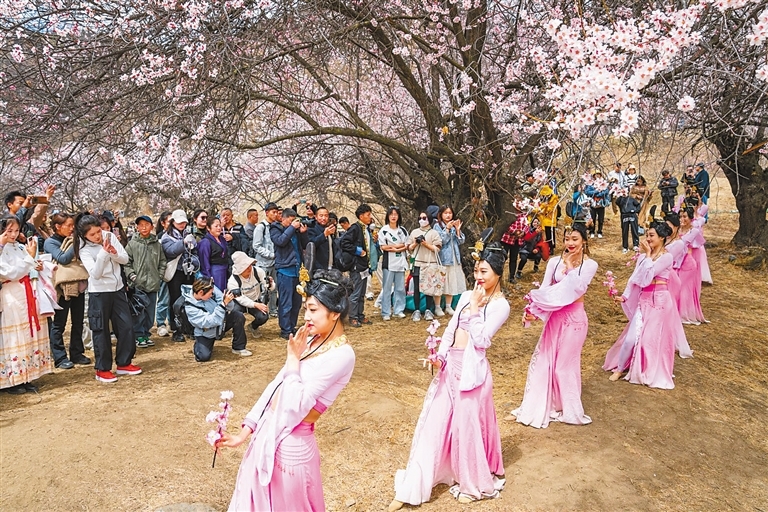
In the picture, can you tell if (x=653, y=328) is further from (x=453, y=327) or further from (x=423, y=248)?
(x=423, y=248)

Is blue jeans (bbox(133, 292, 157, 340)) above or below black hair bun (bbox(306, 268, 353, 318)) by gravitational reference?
below

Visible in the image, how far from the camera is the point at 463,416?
377 centimetres

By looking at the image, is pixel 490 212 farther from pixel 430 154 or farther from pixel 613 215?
pixel 613 215

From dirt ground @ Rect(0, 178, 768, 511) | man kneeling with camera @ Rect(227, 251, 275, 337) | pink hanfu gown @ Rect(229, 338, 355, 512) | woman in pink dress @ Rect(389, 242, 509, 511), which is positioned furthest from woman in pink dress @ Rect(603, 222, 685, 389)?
man kneeling with camera @ Rect(227, 251, 275, 337)

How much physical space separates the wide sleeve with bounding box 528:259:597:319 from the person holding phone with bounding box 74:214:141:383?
12.7 ft

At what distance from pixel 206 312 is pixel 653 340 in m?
4.68

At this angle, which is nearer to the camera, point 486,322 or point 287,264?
point 486,322

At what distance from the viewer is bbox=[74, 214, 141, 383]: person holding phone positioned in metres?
5.38

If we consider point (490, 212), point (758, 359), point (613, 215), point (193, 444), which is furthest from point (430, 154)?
point (613, 215)

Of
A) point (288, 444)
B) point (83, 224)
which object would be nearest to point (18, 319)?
point (83, 224)

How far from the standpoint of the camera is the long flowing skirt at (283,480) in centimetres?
263

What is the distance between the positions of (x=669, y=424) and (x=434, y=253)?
13.1 feet

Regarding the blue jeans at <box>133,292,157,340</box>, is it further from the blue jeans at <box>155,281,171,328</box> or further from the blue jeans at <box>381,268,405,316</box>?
the blue jeans at <box>381,268,405,316</box>

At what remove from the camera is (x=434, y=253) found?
8.27 meters
